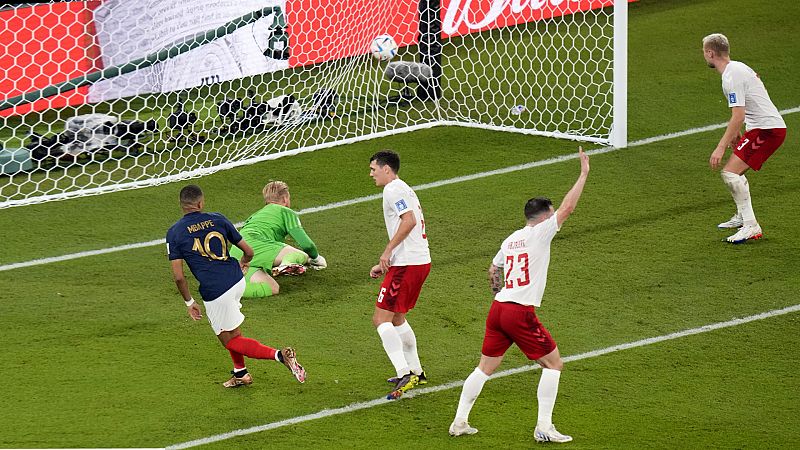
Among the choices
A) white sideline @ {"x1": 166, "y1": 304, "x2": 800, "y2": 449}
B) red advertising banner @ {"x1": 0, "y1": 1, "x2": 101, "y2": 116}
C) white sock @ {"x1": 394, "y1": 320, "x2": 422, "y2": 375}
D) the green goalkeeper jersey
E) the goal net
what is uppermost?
red advertising banner @ {"x1": 0, "y1": 1, "x2": 101, "y2": 116}

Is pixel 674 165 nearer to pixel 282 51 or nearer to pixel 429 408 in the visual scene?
pixel 282 51

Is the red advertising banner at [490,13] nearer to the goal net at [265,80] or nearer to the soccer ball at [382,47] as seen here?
the goal net at [265,80]

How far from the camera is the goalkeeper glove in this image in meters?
10.6

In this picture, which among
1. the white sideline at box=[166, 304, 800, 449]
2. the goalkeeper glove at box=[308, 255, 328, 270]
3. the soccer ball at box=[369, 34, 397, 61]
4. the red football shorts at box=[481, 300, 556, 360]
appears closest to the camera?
the red football shorts at box=[481, 300, 556, 360]

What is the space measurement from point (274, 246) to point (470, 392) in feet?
11.2

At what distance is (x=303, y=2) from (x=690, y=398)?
313 inches

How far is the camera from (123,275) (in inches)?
421

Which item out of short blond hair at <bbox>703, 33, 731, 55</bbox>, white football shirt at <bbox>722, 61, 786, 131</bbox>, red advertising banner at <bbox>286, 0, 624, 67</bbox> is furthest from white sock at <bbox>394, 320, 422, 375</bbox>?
red advertising banner at <bbox>286, 0, 624, 67</bbox>

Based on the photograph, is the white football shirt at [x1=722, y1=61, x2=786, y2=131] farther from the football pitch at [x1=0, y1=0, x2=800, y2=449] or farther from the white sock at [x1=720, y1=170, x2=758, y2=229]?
the football pitch at [x1=0, y1=0, x2=800, y2=449]

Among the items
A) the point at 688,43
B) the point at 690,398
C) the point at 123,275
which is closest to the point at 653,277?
the point at 690,398

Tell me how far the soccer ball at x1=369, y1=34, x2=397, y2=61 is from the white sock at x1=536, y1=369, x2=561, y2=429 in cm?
792

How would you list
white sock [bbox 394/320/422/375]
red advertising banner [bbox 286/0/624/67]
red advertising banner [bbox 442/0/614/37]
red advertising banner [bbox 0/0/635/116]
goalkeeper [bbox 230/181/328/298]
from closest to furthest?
white sock [bbox 394/320/422/375] < goalkeeper [bbox 230/181/328/298] < red advertising banner [bbox 0/0/635/116] < red advertising banner [bbox 286/0/624/67] < red advertising banner [bbox 442/0/614/37]

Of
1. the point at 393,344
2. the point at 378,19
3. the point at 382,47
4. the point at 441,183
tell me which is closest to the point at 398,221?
the point at 393,344

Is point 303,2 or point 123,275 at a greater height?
point 303,2
